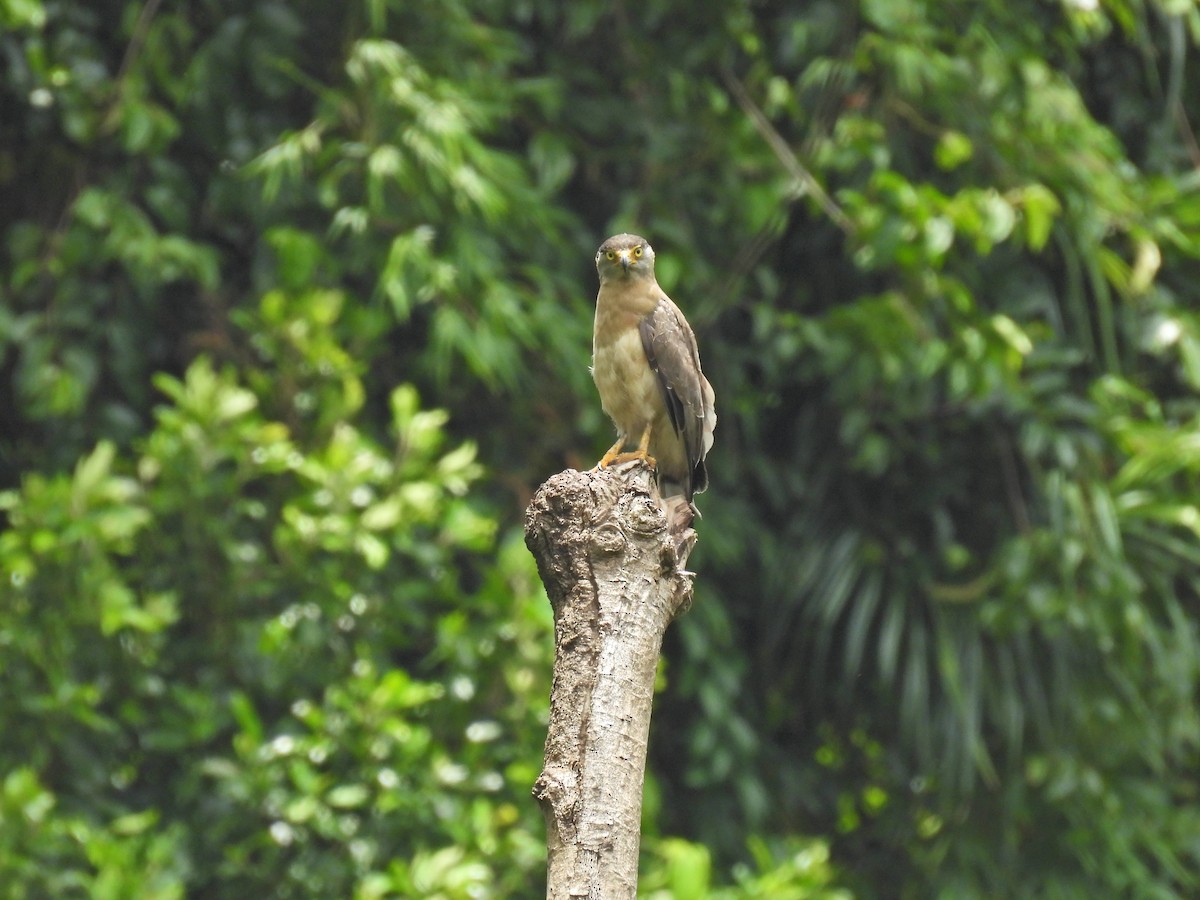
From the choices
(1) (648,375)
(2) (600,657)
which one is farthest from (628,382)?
(2) (600,657)

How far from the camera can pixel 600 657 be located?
237 centimetres

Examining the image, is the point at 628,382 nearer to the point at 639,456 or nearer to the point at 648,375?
the point at 648,375

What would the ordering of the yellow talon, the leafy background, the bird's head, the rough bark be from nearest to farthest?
the rough bark
the yellow talon
the bird's head
the leafy background

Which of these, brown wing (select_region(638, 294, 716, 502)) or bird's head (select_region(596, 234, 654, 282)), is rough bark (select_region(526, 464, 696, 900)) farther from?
bird's head (select_region(596, 234, 654, 282))

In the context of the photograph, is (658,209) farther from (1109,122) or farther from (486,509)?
(1109,122)

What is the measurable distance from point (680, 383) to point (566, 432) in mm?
1341

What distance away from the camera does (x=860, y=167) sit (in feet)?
17.4

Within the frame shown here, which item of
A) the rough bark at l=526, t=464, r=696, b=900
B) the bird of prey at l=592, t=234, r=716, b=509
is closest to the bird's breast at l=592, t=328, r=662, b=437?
the bird of prey at l=592, t=234, r=716, b=509

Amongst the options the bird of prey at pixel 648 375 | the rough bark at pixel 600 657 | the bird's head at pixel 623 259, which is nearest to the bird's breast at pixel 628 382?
the bird of prey at pixel 648 375

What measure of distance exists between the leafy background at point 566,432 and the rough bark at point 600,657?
175 centimetres

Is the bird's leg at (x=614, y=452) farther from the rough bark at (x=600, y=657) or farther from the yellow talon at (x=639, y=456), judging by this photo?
the rough bark at (x=600, y=657)

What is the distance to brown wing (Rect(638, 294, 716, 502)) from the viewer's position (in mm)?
3779

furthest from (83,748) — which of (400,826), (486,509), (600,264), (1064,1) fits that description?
(1064,1)

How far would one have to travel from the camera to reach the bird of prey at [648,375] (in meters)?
3.79
